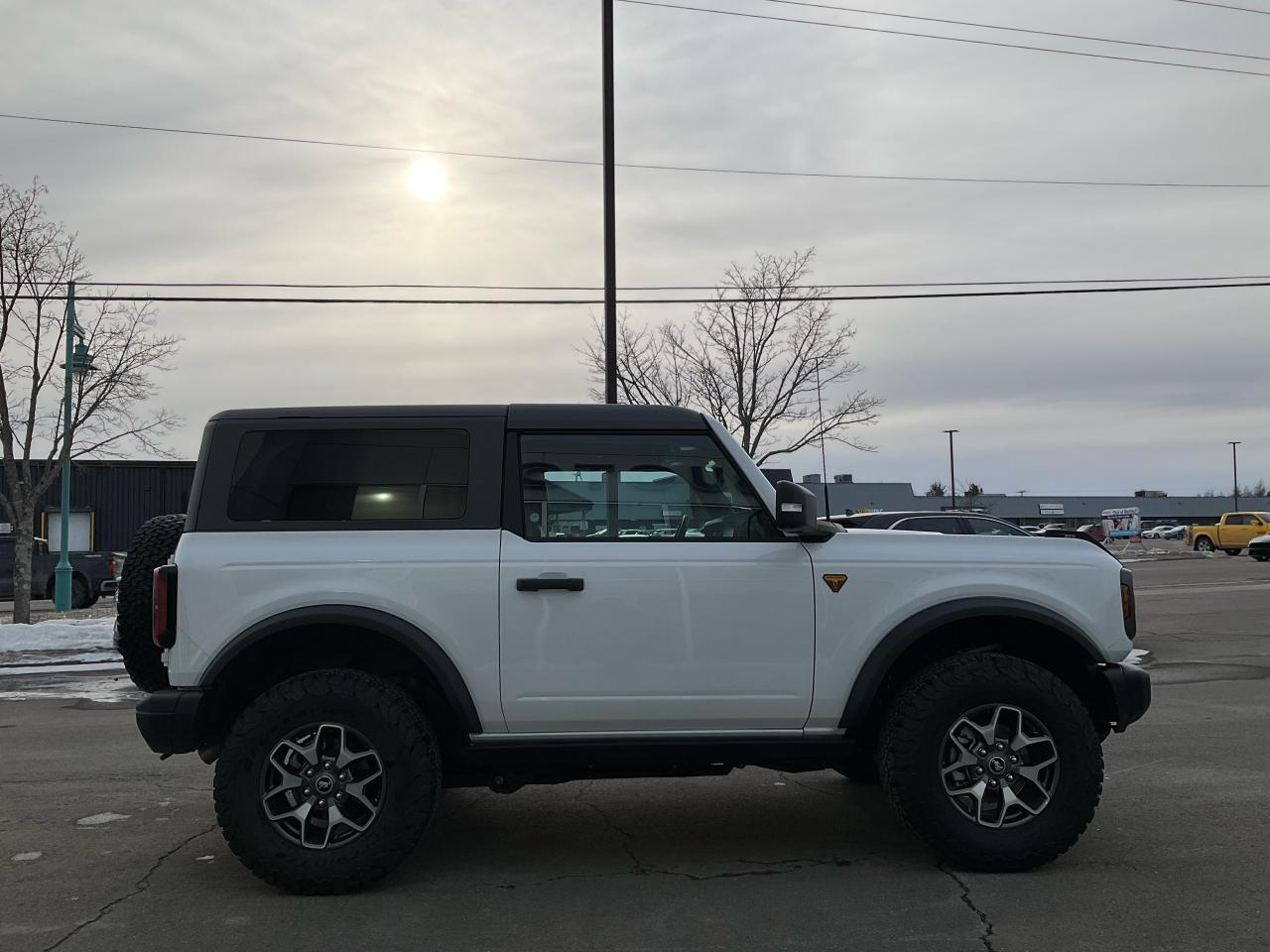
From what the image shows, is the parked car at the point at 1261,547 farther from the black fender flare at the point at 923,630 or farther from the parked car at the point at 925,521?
the black fender flare at the point at 923,630

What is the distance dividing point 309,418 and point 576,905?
7.49ft

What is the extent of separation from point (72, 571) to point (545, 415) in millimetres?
22178

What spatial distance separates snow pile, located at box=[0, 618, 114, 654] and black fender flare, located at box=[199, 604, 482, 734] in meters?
11.8

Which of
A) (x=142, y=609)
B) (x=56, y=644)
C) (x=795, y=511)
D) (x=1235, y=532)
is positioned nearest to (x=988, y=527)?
(x=56, y=644)

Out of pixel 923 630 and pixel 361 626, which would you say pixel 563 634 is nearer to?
pixel 361 626

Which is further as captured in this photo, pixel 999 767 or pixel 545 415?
pixel 545 415

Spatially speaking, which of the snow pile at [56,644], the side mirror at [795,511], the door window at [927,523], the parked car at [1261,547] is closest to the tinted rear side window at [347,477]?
the side mirror at [795,511]

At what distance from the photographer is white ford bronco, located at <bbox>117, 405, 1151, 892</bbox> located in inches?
177

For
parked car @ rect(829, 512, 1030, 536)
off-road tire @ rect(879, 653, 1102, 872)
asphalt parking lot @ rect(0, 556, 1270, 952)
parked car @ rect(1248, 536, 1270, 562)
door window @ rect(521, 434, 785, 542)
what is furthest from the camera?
parked car @ rect(1248, 536, 1270, 562)

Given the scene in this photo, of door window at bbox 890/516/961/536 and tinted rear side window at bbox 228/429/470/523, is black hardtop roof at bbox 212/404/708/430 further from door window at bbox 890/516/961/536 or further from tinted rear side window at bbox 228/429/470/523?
door window at bbox 890/516/961/536

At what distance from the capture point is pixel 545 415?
490 centimetres

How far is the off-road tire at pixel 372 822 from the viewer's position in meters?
4.42

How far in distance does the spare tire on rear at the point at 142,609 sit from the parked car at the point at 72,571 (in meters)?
20.5

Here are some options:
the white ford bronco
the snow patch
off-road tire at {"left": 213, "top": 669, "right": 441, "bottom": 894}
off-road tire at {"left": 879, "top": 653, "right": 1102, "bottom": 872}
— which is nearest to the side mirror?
the white ford bronco
